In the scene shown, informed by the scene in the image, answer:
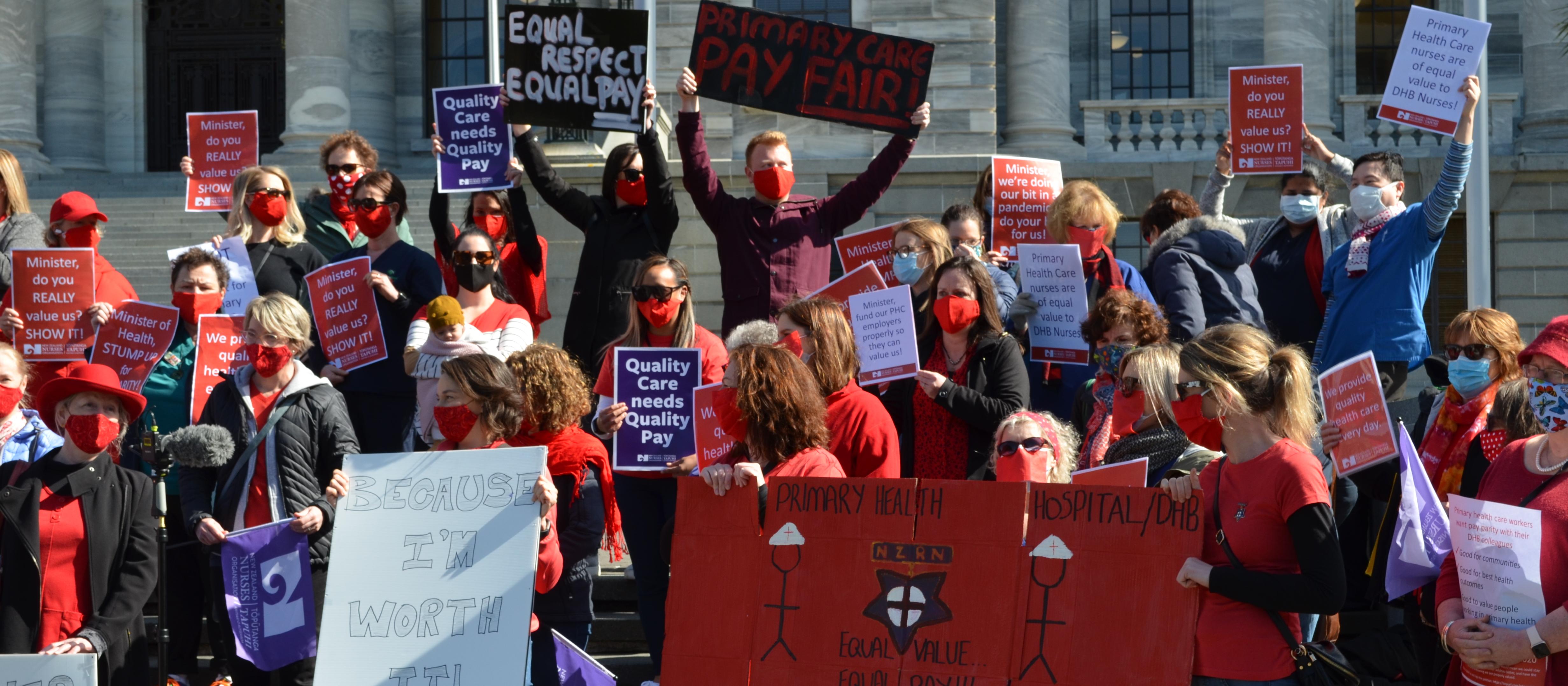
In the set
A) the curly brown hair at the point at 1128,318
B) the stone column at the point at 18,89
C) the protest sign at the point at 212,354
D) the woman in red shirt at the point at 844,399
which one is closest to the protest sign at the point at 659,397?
the woman in red shirt at the point at 844,399

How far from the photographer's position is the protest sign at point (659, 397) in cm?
615

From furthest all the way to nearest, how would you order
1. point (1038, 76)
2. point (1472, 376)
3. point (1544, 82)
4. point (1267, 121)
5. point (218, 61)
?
point (218, 61), point (1038, 76), point (1544, 82), point (1267, 121), point (1472, 376)

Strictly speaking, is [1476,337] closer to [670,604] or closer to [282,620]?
[670,604]

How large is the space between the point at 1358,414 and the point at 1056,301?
6.18 feet

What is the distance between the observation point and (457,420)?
17.5ft

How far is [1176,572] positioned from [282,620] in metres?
3.23

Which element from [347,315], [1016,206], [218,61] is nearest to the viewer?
[347,315]

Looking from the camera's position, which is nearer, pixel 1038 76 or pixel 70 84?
pixel 1038 76

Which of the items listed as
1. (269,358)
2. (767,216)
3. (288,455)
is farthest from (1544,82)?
(288,455)

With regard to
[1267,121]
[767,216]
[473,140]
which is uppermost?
[1267,121]

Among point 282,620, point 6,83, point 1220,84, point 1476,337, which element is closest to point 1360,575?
point 1476,337

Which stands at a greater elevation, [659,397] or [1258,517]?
[659,397]

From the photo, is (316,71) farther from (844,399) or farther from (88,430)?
(844,399)

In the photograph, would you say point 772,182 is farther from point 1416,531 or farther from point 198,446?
point 1416,531
